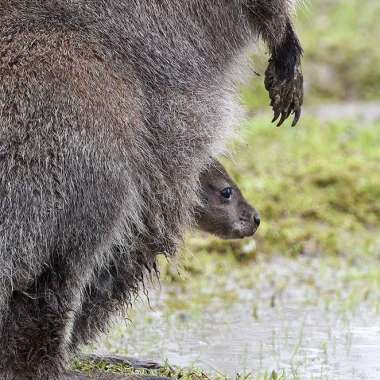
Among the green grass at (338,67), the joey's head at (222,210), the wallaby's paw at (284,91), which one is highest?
the wallaby's paw at (284,91)

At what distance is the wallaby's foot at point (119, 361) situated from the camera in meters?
5.28

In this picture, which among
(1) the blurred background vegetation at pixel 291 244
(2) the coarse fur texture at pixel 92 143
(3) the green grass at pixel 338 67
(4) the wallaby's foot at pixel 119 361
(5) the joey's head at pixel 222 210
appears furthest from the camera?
(3) the green grass at pixel 338 67

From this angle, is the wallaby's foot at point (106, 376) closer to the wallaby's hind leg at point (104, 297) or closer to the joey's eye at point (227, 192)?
the wallaby's hind leg at point (104, 297)

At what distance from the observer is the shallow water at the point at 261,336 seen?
5.57 metres

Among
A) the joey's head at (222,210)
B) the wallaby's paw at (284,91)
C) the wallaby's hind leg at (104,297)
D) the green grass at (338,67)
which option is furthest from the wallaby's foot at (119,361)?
the green grass at (338,67)

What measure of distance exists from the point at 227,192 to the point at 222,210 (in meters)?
0.10

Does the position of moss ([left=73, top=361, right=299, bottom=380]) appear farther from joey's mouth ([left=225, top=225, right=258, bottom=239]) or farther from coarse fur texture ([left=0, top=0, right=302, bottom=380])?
joey's mouth ([left=225, top=225, right=258, bottom=239])

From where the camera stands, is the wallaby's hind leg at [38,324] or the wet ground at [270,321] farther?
the wet ground at [270,321]

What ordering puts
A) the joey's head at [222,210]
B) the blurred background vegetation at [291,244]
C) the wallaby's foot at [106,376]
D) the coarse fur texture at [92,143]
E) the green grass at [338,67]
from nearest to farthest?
the coarse fur texture at [92,143], the wallaby's foot at [106,376], the joey's head at [222,210], the blurred background vegetation at [291,244], the green grass at [338,67]

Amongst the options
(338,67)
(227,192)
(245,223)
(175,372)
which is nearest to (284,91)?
(227,192)

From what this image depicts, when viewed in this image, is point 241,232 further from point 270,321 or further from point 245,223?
point 270,321

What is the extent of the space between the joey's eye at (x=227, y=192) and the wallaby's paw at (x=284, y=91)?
1.96 ft

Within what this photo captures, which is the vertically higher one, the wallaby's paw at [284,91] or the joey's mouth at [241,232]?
the wallaby's paw at [284,91]

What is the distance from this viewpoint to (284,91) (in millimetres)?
5617
